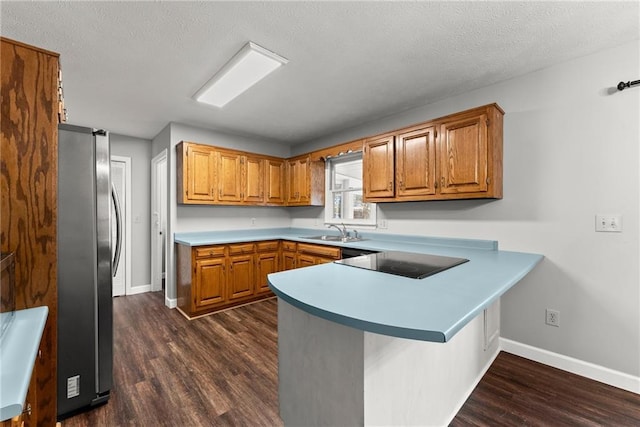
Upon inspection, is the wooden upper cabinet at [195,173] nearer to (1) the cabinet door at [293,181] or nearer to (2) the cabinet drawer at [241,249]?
(2) the cabinet drawer at [241,249]

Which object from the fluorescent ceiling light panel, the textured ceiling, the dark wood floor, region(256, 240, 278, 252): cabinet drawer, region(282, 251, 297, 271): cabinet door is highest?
the textured ceiling

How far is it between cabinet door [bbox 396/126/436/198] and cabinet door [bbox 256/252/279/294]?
6.40ft

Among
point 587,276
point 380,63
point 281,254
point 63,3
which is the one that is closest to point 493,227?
point 587,276

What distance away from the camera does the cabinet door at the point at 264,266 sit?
3762mm

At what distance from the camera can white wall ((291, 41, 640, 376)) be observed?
1987 mm

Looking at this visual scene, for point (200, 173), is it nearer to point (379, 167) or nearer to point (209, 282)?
point (209, 282)

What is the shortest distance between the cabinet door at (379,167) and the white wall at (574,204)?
906 mm

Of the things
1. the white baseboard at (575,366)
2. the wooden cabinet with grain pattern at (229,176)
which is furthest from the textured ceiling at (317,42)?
the white baseboard at (575,366)

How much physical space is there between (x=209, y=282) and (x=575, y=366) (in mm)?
3521

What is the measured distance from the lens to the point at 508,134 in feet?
8.17

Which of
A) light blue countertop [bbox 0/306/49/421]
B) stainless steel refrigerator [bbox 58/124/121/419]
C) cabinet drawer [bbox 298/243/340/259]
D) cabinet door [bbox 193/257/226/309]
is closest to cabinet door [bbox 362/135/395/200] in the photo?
Answer: cabinet drawer [bbox 298/243/340/259]

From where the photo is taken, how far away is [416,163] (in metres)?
2.81

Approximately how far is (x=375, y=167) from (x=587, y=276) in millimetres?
2040

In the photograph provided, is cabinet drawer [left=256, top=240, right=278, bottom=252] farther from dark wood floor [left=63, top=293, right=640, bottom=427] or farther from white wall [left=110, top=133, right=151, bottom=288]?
white wall [left=110, top=133, right=151, bottom=288]
